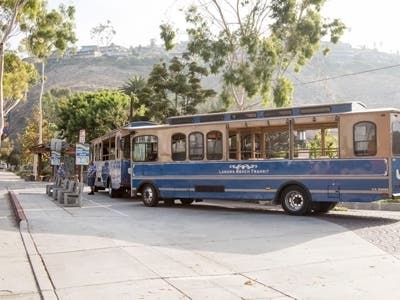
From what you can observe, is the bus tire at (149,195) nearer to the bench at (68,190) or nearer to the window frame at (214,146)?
the bench at (68,190)

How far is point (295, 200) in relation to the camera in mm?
16281

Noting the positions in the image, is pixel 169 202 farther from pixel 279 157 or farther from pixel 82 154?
pixel 279 157

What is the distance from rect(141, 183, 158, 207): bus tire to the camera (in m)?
19.9

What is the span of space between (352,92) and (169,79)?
539ft

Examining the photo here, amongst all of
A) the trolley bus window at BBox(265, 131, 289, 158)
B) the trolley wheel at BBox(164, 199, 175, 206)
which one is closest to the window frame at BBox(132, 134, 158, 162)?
the trolley wheel at BBox(164, 199, 175, 206)

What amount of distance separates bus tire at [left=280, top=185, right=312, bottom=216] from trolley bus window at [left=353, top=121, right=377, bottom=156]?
1965 millimetres

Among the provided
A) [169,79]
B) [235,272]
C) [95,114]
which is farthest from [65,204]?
[95,114]

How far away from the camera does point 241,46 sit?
29281 millimetres

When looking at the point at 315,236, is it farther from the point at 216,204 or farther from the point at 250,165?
the point at 216,204

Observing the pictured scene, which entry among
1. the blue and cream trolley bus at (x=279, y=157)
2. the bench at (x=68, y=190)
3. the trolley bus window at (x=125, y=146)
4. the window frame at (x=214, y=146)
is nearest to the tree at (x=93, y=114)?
the trolley bus window at (x=125, y=146)

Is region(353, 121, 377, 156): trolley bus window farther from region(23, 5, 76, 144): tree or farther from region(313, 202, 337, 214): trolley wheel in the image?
region(23, 5, 76, 144): tree

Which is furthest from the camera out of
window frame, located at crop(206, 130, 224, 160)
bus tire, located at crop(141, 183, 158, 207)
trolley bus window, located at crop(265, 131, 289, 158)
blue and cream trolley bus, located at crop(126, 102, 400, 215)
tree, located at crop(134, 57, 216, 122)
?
tree, located at crop(134, 57, 216, 122)

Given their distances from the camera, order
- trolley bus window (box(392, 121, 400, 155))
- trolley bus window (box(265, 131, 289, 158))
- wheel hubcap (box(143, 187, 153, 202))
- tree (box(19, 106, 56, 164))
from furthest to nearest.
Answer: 1. tree (box(19, 106, 56, 164))
2. wheel hubcap (box(143, 187, 153, 202))
3. trolley bus window (box(265, 131, 289, 158))
4. trolley bus window (box(392, 121, 400, 155))

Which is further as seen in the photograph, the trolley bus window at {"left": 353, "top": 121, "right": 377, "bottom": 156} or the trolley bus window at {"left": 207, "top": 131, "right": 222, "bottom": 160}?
the trolley bus window at {"left": 207, "top": 131, "right": 222, "bottom": 160}
